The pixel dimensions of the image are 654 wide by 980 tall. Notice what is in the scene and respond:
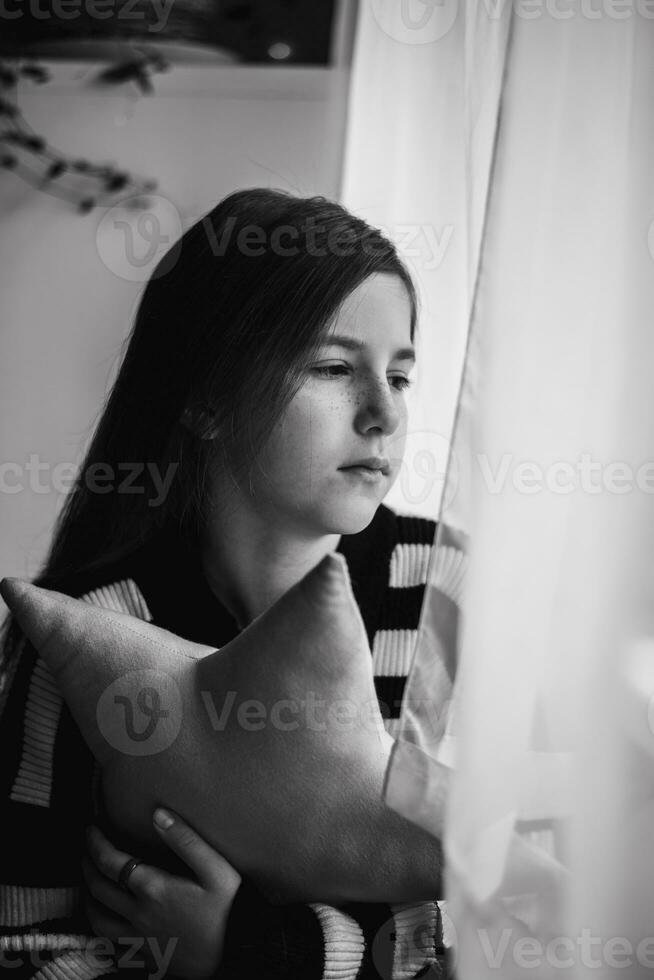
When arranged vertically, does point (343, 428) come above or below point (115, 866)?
above

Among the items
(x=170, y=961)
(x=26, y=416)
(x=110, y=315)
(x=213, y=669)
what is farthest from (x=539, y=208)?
(x=26, y=416)

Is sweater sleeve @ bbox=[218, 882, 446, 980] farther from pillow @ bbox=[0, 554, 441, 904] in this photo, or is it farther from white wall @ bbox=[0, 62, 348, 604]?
white wall @ bbox=[0, 62, 348, 604]

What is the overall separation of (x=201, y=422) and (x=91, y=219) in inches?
36.6

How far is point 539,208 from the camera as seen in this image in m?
0.55

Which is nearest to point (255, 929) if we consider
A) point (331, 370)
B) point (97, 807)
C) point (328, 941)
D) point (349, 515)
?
point (328, 941)

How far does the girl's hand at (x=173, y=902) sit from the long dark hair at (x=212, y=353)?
0.84 feet

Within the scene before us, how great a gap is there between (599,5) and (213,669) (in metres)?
0.48

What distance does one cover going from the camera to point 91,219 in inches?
61.6

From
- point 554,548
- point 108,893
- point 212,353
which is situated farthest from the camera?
point 212,353

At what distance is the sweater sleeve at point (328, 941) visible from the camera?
1.93ft

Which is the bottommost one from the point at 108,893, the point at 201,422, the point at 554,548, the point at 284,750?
the point at 108,893

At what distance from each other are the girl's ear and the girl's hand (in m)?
0.32

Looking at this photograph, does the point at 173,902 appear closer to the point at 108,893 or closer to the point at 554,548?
the point at 108,893

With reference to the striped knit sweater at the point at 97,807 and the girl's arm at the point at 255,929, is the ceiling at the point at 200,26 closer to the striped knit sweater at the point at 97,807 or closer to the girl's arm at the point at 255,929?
the striped knit sweater at the point at 97,807
